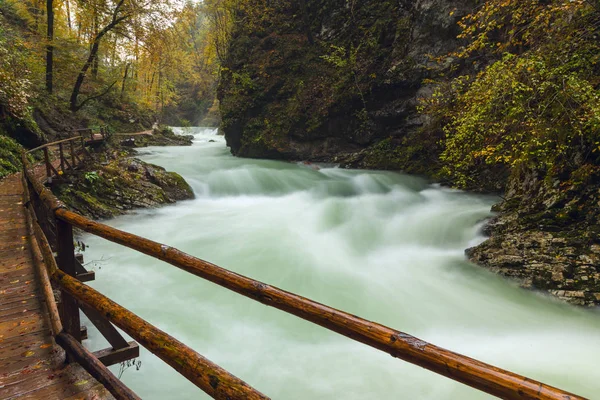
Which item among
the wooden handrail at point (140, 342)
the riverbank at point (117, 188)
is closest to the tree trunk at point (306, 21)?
the riverbank at point (117, 188)

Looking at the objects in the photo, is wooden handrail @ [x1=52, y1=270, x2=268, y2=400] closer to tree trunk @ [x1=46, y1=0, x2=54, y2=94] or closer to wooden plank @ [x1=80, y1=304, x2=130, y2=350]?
wooden plank @ [x1=80, y1=304, x2=130, y2=350]

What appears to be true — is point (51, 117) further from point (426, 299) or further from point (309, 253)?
point (426, 299)

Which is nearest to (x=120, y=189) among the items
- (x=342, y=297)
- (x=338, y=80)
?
(x=342, y=297)

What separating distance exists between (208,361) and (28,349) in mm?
1958

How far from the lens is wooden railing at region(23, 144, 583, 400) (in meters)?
0.99

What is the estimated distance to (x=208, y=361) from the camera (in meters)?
1.46

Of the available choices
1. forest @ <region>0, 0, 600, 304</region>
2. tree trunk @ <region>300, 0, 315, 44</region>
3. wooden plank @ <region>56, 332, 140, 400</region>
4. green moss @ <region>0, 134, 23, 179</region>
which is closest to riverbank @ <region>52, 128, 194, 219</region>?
green moss @ <region>0, 134, 23, 179</region>

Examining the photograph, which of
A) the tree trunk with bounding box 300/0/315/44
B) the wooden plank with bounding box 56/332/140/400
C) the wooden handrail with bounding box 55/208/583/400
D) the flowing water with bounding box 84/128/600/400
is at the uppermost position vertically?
the tree trunk with bounding box 300/0/315/44

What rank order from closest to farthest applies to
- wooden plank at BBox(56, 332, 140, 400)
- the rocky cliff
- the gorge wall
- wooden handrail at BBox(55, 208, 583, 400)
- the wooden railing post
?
wooden handrail at BBox(55, 208, 583, 400), wooden plank at BBox(56, 332, 140, 400), the wooden railing post, the gorge wall, the rocky cliff

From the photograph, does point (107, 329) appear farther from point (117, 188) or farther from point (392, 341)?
point (117, 188)

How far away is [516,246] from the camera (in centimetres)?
589

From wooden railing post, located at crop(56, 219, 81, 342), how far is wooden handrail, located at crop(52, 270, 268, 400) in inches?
13.1

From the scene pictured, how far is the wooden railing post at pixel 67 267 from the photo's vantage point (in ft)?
7.95

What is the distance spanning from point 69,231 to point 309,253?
5.47 meters
